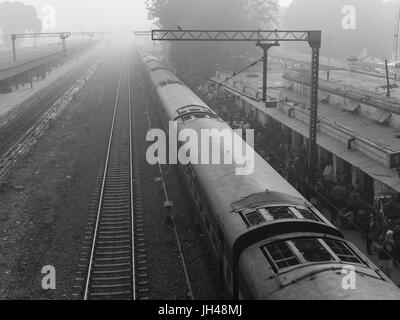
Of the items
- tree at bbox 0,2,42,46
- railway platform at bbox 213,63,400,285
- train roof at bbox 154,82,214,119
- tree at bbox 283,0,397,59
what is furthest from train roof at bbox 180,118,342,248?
tree at bbox 0,2,42,46

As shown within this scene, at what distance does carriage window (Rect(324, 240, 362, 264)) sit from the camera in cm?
898

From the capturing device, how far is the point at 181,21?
52812 millimetres

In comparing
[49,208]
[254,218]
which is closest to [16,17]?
[49,208]

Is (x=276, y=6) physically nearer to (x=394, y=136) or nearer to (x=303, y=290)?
(x=394, y=136)

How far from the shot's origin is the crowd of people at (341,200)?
505 inches

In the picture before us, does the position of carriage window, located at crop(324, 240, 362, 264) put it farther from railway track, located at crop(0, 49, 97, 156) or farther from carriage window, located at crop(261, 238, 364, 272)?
railway track, located at crop(0, 49, 97, 156)

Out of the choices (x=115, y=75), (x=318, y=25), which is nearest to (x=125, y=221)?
(x=115, y=75)

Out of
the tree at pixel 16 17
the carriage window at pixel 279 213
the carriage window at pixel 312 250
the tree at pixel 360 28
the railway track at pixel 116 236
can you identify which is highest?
the tree at pixel 16 17

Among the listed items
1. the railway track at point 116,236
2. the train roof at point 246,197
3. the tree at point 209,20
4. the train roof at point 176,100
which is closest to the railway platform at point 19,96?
the train roof at point 176,100

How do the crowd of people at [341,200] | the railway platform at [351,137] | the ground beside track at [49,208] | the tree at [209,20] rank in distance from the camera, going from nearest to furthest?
the crowd of people at [341,200]
the ground beside track at [49,208]
the railway platform at [351,137]
the tree at [209,20]

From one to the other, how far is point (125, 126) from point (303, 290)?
2655cm

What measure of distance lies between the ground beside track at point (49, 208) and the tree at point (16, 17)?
117664 mm

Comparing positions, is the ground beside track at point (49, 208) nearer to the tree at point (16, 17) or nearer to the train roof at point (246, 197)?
the train roof at point (246, 197)
